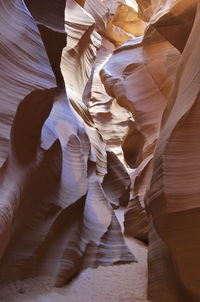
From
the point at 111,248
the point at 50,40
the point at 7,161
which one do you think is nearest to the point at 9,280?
the point at 7,161

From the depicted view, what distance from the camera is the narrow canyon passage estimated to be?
3.03 meters

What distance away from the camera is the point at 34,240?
4.09m

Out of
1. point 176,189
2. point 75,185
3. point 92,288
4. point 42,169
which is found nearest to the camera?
point 176,189

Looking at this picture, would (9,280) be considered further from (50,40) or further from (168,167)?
(50,40)

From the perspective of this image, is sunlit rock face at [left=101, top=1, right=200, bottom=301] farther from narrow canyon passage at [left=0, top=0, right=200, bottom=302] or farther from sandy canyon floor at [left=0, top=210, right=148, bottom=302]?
sandy canyon floor at [left=0, top=210, right=148, bottom=302]

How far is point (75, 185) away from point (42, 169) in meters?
0.80

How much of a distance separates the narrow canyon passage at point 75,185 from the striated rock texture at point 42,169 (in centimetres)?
1

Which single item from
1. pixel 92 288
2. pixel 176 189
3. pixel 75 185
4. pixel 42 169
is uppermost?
pixel 176 189

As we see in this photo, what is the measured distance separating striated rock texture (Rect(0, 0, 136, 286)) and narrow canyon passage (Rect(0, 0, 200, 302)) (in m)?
0.01

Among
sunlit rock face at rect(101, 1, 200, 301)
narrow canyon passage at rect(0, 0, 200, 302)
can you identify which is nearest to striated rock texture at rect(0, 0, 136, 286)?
narrow canyon passage at rect(0, 0, 200, 302)

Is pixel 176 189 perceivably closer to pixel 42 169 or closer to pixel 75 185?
pixel 42 169

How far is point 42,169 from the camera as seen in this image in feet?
14.1

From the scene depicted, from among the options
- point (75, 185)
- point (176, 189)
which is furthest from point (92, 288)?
point (176, 189)

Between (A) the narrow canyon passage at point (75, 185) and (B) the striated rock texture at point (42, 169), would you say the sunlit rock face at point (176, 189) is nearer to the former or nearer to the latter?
(A) the narrow canyon passage at point (75, 185)
